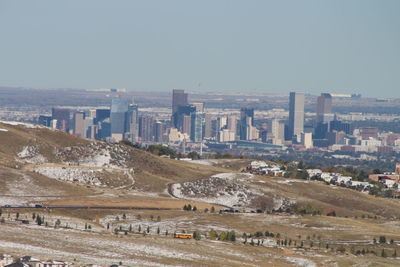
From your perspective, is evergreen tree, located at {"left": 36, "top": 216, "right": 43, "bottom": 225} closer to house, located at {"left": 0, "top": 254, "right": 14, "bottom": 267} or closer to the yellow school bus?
the yellow school bus

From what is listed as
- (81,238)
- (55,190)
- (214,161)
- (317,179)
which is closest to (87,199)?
(55,190)

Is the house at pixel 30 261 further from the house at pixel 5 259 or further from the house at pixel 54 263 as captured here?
the house at pixel 5 259

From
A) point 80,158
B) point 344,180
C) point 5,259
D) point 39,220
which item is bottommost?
point 344,180

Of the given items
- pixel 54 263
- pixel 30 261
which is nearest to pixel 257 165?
pixel 54 263

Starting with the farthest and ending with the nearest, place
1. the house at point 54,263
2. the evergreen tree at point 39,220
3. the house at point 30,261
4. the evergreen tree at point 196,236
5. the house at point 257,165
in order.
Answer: the house at point 257,165, the evergreen tree at point 39,220, the evergreen tree at point 196,236, the house at point 54,263, the house at point 30,261

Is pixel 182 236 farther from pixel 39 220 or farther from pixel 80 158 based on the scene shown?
pixel 80 158

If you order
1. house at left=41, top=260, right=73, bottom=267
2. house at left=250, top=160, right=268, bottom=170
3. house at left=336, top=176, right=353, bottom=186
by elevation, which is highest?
house at left=41, top=260, right=73, bottom=267

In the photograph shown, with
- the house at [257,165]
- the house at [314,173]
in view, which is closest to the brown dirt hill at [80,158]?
the house at [257,165]

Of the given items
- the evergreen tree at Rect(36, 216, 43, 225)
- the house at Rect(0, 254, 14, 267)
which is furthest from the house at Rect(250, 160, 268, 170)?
the house at Rect(0, 254, 14, 267)

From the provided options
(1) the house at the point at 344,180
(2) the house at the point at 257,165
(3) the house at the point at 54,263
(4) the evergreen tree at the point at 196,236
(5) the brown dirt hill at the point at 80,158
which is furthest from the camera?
(2) the house at the point at 257,165

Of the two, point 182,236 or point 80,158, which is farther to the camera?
point 80,158

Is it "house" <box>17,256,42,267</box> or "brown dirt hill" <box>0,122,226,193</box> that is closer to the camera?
"house" <box>17,256,42,267</box>
